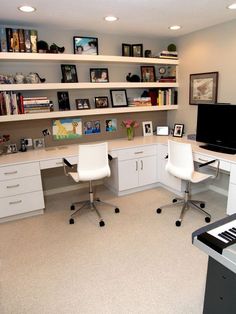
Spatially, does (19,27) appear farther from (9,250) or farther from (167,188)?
(167,188)

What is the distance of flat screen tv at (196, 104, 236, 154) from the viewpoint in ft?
9.53

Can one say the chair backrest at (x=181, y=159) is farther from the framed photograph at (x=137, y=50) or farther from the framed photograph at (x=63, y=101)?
the framed photograph at (x=137, y=50)

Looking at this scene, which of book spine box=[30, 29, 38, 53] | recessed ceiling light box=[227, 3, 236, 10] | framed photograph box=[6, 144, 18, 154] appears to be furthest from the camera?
framed photograph box=[6, 144, 18, 154]

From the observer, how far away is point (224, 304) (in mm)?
1246

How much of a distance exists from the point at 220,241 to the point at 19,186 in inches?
94.6

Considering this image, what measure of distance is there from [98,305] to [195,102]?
3094 millimetres

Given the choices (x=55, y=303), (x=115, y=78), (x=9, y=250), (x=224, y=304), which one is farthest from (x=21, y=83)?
(x=224, y=304)

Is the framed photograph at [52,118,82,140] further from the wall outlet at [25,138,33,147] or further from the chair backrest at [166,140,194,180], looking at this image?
the chair backrest at [166,140,194,180]

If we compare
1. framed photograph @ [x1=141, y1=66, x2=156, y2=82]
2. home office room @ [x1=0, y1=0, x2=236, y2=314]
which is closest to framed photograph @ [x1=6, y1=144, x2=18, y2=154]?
home office room @ [x1=0, y1=0, x2=236, y2=314]

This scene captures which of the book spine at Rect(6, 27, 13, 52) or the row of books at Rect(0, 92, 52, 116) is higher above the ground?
the book spine at Rect(6, 27, 13, 52)

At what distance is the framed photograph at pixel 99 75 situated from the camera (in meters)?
3.51

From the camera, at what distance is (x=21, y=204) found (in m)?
2.90

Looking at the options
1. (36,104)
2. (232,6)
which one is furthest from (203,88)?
(36,104)

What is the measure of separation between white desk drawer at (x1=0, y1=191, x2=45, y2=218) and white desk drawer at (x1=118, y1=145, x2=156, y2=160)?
4.02ft
